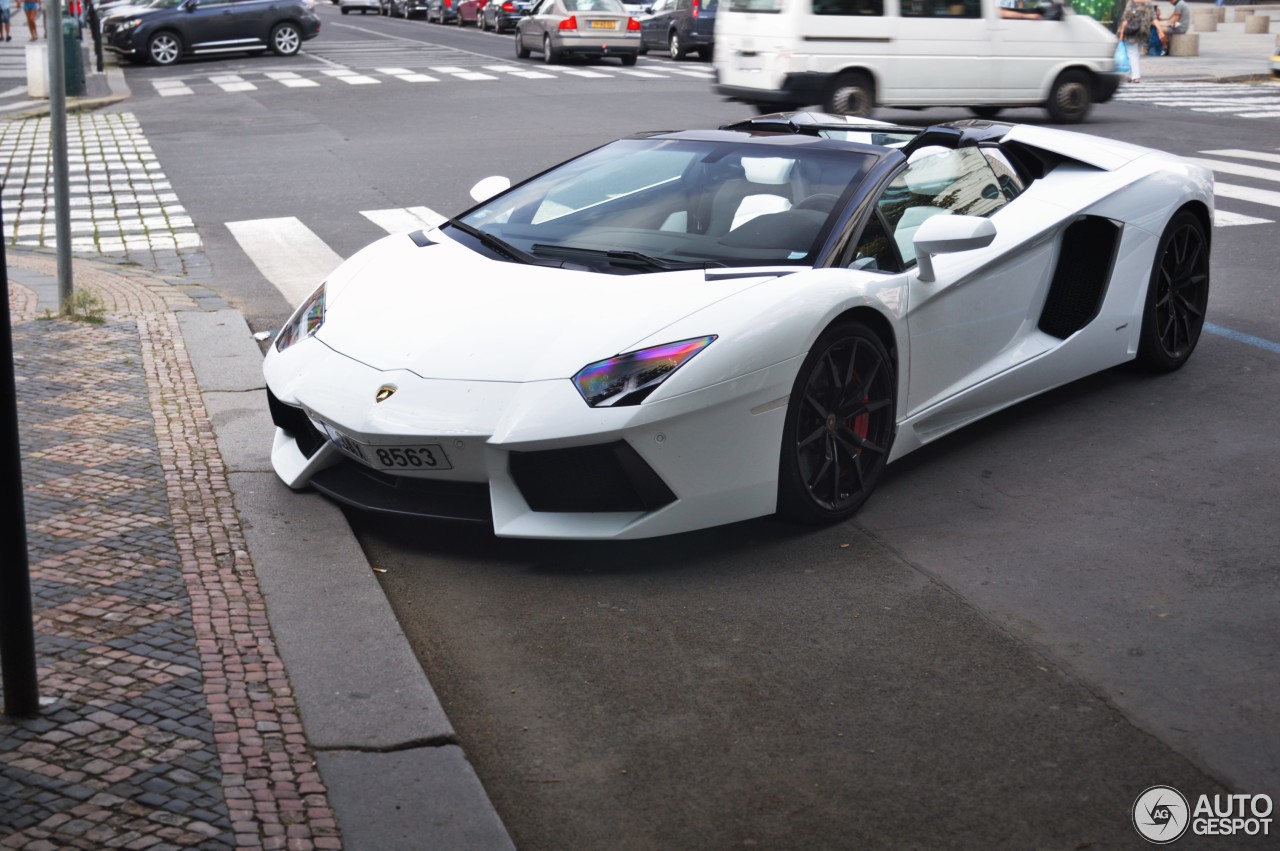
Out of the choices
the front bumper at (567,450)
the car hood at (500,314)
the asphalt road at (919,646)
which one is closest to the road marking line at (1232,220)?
the asphalt road at (919,646)

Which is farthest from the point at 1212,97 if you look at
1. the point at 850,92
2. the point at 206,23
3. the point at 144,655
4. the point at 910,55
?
the point at 144,655

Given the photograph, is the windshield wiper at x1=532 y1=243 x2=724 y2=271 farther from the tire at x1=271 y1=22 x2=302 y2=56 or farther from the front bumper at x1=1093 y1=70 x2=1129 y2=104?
the tire at x1=271 y1=22 x2=302 y2=56

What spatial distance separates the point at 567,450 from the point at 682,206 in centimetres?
153

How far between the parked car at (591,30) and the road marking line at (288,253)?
18.8 m

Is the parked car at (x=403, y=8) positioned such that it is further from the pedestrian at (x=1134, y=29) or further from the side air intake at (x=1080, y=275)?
the side air intake at (x=1080, y=275)

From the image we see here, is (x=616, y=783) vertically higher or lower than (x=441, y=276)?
lower

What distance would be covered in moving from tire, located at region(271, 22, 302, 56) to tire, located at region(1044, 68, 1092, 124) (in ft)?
61.3

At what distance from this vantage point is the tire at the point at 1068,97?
18.4m

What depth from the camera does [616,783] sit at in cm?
344

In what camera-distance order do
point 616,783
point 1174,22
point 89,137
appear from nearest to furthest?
point 616,783
point 89,137
point 1174,22

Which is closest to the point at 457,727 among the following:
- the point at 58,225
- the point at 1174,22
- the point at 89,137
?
the point at 58,225

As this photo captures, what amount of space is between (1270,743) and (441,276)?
9.95 feet

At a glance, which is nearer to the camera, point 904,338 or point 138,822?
point 138,822

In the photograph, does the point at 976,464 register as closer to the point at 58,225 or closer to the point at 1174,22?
the point at 58,225
